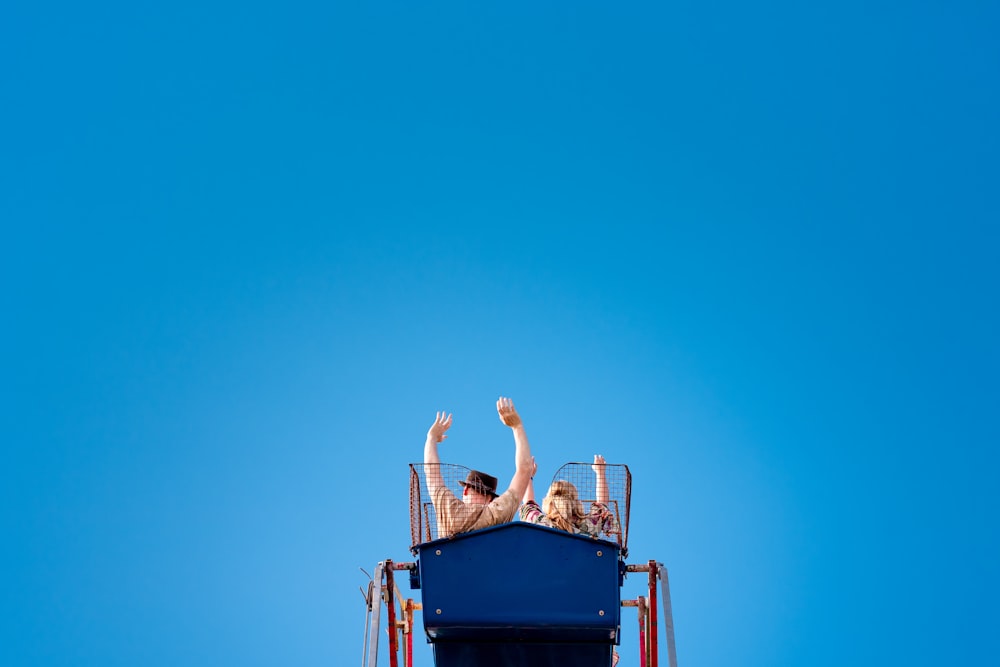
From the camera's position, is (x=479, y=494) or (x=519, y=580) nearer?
(x=519, y=580)

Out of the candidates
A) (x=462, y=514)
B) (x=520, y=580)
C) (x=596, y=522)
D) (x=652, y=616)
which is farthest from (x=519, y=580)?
(x=652, y=616)

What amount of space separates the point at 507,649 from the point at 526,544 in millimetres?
759

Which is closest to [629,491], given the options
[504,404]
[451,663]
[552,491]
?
[552,491]

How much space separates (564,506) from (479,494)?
21.9 inches

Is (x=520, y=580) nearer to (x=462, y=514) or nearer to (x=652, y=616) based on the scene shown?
(x=462, y=514)

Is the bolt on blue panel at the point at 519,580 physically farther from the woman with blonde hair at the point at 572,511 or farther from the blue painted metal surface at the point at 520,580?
the woman with blonde hair at the point at 572,511

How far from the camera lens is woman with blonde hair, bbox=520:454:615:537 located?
8062 millimetres

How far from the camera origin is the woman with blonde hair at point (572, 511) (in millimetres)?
8062

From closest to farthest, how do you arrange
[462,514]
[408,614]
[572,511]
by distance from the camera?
[462,514]
[572,511]
[408,614]

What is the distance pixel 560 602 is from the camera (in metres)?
7.66

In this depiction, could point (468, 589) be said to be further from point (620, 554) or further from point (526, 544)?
point (620, 554)

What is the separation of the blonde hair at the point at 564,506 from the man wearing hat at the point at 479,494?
205 millimetres

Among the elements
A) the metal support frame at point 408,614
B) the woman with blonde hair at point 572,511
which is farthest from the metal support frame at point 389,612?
the woman with blonde hair at point 572,511

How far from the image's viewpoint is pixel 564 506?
8180 mm
